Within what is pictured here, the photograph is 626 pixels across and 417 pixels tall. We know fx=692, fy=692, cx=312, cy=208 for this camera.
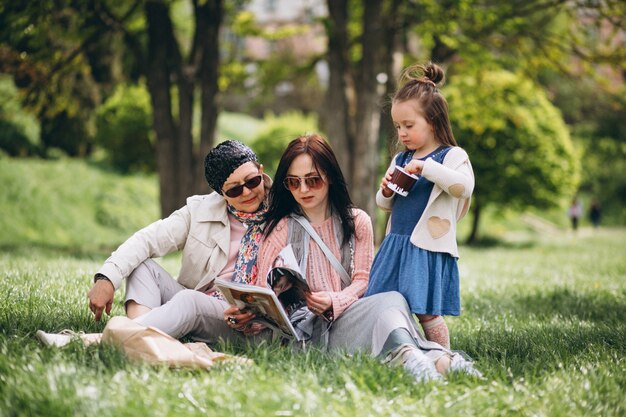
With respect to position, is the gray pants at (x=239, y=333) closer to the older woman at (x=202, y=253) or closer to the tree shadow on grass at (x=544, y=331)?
the older woman at (x=202, y=253)

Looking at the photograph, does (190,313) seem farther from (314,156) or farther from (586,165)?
(586,165)

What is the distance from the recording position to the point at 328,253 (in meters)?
4.14

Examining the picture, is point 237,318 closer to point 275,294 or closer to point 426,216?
point 275,294

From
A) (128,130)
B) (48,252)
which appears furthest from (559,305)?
(128,130)

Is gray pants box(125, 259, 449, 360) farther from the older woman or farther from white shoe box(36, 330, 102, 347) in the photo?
white shoe box(36, 330, 102, 347)

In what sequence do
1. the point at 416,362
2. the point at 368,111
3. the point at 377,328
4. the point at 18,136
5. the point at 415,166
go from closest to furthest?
the point at 416,362
the point at 377,328
the point at 415,166
the point at 368,111
the point at 18,136

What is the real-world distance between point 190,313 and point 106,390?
1.05 metres

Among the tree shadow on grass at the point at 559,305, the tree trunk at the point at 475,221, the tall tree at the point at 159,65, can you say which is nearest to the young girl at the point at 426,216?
the tree shadow on grass at the point at 559,305

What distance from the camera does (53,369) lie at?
10.0ft

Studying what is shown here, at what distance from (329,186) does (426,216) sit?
0.64m

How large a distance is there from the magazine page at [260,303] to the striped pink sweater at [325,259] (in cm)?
28

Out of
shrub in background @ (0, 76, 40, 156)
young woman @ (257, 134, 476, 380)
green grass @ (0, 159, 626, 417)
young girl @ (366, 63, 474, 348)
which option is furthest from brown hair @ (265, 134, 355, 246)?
shrub in background @ (0, 76, 40, 156)

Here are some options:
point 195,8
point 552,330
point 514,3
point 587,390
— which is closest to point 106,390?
point 587,390

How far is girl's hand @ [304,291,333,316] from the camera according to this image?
12.8 ft
